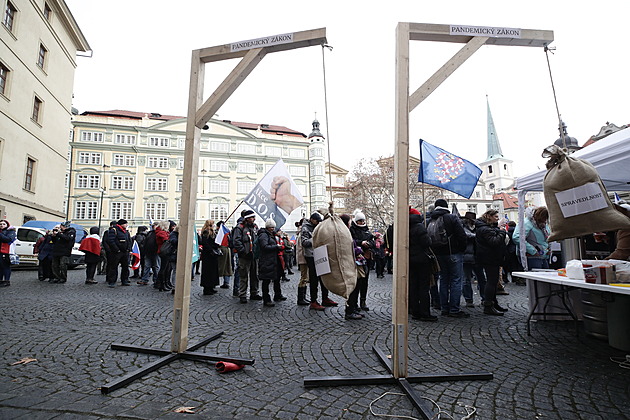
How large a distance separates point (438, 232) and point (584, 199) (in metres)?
2.57

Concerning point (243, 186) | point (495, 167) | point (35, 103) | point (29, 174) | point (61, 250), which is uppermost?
point (495, 167)

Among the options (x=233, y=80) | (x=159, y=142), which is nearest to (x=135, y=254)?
(x=233, y=80)

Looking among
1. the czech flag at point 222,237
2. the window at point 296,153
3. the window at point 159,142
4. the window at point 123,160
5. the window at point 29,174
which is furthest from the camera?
the window at point 296,153

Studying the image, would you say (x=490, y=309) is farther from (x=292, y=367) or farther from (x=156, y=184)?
(x=156, y=184)

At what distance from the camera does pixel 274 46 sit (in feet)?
12.3

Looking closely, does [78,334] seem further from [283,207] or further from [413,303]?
[283,207]

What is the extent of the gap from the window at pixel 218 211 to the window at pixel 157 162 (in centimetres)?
933

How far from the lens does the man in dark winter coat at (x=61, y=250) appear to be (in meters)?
10.2

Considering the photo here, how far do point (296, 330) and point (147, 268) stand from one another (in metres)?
7.11

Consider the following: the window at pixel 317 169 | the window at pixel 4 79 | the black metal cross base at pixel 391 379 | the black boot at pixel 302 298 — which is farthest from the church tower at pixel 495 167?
the black metal cross base at pixel 391 379

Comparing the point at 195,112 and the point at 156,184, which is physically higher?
the point at 156,184

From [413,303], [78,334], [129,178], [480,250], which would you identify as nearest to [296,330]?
[413,303]

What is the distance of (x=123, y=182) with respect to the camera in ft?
159

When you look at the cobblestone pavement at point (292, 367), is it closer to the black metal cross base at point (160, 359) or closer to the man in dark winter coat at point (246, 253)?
the black metal cross base at point (160, 359)
